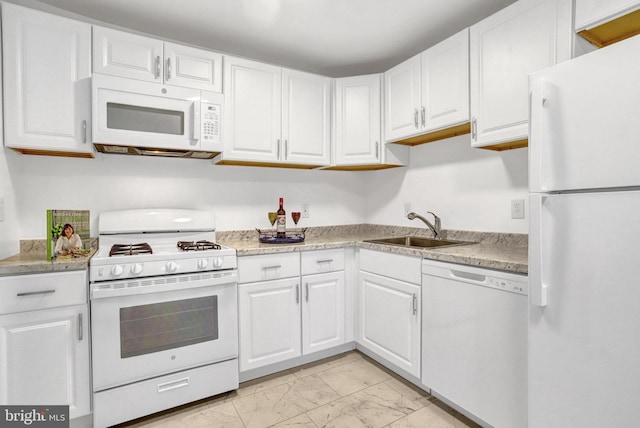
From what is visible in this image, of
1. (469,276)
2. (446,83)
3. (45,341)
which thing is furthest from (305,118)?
(45,341)

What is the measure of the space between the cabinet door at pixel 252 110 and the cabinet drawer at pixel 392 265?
40.6 inches

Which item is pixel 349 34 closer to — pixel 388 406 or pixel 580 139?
pixel 580 139

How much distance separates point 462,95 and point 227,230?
6.39 feet

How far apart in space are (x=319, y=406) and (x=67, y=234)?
1.75 m

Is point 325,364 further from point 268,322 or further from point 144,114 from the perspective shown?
point 144,114

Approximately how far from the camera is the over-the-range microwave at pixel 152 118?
184 centimetres

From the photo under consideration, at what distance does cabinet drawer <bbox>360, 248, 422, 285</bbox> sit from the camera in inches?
77.2

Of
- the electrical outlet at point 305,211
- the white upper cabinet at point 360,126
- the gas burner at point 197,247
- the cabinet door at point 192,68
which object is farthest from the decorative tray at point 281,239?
the cabinet door at point 192,68

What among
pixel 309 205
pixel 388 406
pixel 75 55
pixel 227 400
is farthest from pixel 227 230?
pixel 388 406

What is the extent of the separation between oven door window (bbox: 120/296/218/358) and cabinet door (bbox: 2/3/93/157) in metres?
1.03

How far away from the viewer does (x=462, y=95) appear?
Result: 1.97m

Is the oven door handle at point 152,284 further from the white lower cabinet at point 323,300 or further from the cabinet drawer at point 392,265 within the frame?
the cabinet drawer at point 392,265

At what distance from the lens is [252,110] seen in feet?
7.67

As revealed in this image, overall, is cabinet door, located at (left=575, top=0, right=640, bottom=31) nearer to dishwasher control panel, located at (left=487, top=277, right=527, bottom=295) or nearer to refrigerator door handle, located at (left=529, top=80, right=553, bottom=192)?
refrigerator door handle, located at (left=529, top=80, right=553, bottom=192)
